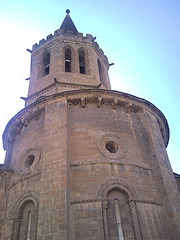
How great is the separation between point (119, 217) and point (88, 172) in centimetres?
208

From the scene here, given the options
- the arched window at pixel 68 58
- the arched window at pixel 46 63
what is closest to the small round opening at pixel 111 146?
the arched window at pixel 46 63

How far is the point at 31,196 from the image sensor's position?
385 inches

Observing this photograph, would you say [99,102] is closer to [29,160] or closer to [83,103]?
[83,103]

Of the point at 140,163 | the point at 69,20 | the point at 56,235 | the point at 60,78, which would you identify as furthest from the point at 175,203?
the point at 69,20

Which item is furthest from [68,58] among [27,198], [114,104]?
[27,198]

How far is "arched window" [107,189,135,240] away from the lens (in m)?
8.49

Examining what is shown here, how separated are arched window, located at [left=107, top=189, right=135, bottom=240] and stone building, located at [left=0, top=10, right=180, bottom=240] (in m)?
0.03

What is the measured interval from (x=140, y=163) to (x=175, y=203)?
6.98 feet

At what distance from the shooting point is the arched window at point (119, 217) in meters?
8.49

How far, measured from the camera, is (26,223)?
9.69 metres

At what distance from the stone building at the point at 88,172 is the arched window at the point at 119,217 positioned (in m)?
0.03

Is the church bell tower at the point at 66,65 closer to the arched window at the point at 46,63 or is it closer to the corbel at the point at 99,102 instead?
the arched window at the point at 46,63

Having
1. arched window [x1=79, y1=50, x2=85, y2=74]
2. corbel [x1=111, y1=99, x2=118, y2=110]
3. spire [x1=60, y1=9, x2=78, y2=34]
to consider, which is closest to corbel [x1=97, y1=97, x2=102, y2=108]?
corbel [x1=111, y1=99, x2=118, y2=110]

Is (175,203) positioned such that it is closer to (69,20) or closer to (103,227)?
(103,227)
